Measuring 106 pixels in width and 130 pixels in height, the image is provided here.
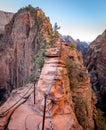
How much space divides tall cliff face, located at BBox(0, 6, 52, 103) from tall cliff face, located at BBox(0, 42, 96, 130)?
36.0 feet

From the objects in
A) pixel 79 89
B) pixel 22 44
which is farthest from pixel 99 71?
pixel 79 89

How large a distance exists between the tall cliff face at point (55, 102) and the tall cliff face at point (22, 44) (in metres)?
11.0

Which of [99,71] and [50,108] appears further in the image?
[99,71]

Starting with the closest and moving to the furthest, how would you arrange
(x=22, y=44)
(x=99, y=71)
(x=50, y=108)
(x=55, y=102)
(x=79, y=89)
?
(x=50, y=108)
(x=55, y=102)
(x=79, y=89)
(x=22, y=44)
(x=99, y=71)

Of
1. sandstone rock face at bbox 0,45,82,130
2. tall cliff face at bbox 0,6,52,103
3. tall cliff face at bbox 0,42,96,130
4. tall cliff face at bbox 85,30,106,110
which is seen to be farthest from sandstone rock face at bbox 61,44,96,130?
tall cliff face at bbox 85,30,106,110

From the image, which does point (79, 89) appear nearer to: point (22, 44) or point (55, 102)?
point (55, 102)

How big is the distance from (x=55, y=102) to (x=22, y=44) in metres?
27.4

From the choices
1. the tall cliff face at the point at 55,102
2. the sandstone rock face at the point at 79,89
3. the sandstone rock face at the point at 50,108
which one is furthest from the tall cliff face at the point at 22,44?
the sandstone rock face at the point at 50,108

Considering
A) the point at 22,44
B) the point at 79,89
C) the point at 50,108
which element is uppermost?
the point at 22,44

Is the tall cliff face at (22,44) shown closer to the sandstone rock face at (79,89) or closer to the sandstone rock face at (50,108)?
the sandstone rock face at (79,89)

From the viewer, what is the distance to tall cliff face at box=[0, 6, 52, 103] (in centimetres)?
3716

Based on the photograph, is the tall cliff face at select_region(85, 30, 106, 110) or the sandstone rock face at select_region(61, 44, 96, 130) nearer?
the sandstone rock face at select_region(61, 44, 96, 130)

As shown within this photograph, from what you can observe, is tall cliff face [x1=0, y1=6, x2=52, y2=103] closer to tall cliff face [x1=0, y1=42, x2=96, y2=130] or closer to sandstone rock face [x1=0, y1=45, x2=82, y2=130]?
tall cliff face [x1=0, y1=42, x2=96, y2=130]

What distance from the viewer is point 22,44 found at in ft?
135
